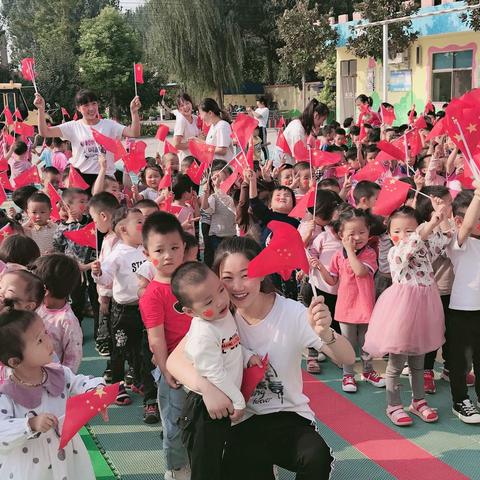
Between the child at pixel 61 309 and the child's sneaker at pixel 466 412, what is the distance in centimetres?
198

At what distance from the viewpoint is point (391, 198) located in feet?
11.8

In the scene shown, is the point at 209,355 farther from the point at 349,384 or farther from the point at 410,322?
the point at 349,384

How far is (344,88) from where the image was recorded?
69.1ft

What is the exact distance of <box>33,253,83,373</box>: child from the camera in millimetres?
2799

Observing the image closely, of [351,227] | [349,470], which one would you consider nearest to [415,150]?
[351,227]

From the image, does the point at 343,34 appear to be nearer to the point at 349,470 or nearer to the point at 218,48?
the point at 218,48

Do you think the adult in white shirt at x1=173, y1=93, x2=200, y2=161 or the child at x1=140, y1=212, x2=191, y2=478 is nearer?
the child at x1=140, y1=212, x2=191, y2=478

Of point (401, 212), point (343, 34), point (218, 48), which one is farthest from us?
point (218, 48)

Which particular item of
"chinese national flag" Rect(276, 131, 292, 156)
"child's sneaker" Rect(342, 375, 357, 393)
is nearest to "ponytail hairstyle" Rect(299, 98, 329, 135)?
"chinese national flag" Rect(276, 131, 292, 156)

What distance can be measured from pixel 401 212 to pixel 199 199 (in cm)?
277

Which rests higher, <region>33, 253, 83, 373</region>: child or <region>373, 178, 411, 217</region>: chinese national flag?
<region>373, 178, 411, 217</region>: chinese national flag

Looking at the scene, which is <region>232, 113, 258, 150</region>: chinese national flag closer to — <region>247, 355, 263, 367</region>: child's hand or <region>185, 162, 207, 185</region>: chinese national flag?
<region>185, 162, 207, 185</region>: chinese national flag

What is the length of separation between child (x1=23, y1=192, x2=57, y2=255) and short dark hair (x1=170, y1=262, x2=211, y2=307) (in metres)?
2.61

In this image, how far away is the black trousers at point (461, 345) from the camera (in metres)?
3.25
